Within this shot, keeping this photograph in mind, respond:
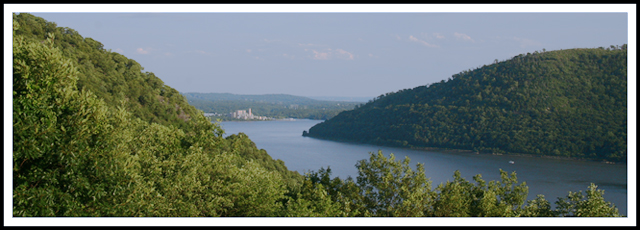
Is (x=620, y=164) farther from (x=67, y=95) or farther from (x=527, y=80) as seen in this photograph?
(x=67, y=95)

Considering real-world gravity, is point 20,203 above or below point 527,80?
below

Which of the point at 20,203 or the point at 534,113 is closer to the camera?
the point at 20,203

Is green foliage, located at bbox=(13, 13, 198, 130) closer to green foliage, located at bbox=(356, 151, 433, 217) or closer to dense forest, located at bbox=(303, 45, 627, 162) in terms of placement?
green foliage, located at bbox=(356, 151, 433, 217)

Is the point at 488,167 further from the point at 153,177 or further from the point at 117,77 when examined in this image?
the point at 153,177

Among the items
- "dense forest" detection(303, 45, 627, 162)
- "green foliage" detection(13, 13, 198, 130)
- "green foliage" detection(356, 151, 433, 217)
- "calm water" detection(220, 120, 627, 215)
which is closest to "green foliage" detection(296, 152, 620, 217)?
"green foliage" detection(356, 151, 433, 217)

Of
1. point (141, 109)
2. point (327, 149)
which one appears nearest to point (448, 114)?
point (327, 149)

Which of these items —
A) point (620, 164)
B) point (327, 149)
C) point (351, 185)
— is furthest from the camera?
point (327, 149)
